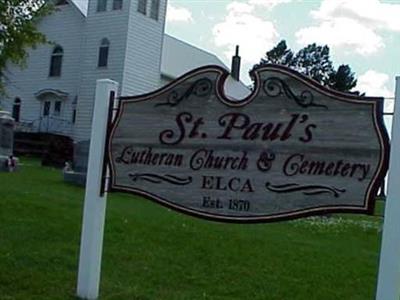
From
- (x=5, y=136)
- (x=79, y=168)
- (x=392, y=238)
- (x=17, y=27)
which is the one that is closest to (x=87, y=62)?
(x=5, y=136)

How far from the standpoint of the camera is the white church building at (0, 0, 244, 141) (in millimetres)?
30953

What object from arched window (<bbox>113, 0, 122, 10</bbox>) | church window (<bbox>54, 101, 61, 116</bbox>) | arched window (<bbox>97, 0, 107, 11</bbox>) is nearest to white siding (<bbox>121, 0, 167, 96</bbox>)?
arched window (<bbox>113, 0, 122, 10</bbox>)

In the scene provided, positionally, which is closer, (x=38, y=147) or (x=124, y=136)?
(x=124, y=136)

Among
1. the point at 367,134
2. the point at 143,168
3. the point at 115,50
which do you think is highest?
the point at 115,50

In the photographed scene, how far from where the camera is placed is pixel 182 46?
39.2m

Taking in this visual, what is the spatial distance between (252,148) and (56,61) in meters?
31.4

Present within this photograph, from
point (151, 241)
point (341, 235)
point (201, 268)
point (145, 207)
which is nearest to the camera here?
point (201, 268)

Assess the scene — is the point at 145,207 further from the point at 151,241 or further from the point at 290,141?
the point at 290,141

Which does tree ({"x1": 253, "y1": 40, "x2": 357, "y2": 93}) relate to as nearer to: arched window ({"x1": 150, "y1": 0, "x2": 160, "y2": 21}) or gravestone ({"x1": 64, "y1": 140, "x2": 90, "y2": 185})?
arched window ({"x1": 150, "y1": 0, "x2": 160, "y2": 21})

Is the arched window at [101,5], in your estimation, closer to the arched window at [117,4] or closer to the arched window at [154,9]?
the arched window at [117,4]

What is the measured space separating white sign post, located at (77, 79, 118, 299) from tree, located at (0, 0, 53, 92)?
3280 millimetres

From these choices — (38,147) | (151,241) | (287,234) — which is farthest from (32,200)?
(38,147)

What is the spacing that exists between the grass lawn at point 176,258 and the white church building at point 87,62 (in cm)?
2071

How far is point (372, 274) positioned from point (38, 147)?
24369 mm
